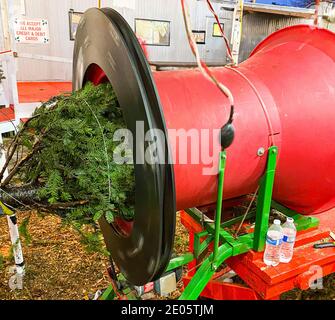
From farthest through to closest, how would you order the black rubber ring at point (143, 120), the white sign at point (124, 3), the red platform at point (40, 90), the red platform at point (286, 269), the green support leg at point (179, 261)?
the white sign at point (124, 3) < the red platform at point (40, 90) < the green support leg at point (179, 261) < the red platform at point (286, 269) < the black rubber ring at point (143, 120)

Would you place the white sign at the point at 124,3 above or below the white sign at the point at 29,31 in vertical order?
above

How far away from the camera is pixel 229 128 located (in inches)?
48.3

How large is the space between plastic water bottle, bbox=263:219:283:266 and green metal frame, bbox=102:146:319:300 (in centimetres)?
4

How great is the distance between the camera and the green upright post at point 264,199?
1545mm

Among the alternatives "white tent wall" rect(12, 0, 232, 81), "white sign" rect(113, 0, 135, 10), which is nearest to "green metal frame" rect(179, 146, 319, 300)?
"white tent wall" rect(12, 0, 232, 81)

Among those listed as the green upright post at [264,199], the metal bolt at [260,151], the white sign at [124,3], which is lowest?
the green upright post at [264,199]

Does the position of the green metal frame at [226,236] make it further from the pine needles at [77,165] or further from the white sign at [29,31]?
the white sign at [29,31]

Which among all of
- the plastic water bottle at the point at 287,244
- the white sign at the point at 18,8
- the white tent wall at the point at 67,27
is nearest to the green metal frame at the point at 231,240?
the plastic water bottle at the point at 287,244

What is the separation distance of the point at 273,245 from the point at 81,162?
3.31 ft

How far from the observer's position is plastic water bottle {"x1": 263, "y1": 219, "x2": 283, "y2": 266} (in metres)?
1.64

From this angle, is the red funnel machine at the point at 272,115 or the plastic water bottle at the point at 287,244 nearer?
the red funnel machine at the point at 272,115

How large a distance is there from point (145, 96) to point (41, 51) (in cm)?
771

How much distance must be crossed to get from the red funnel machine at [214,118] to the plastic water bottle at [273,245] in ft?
0.71

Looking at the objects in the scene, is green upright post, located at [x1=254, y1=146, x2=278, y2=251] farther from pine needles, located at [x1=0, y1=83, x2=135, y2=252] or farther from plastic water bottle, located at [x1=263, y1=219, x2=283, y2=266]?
pine needles, located at [x1=0, y1=83, x2=135, y2=252]
